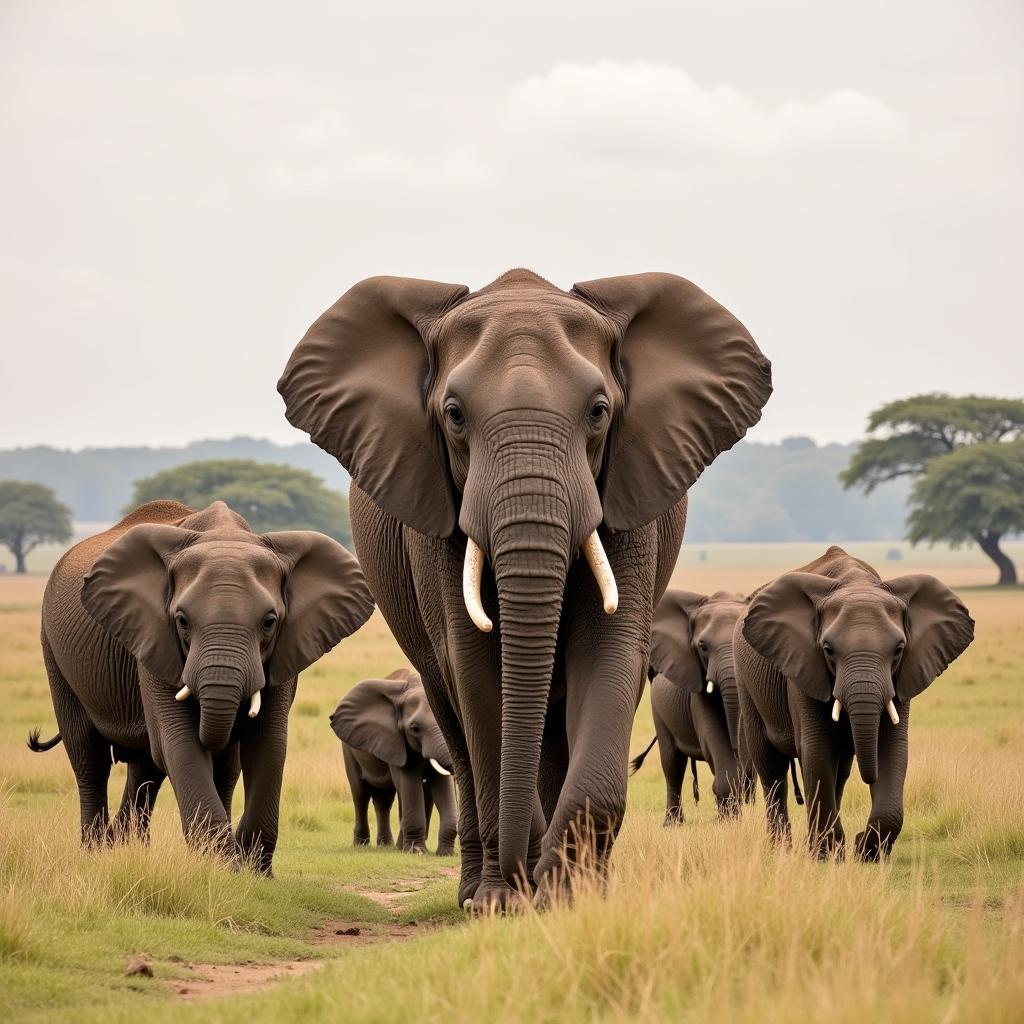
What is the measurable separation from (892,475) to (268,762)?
6229 centimetres

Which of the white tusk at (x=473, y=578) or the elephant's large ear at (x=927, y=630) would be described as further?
the elephant's large ear at (x=927, y=630)

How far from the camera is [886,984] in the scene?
504 cm

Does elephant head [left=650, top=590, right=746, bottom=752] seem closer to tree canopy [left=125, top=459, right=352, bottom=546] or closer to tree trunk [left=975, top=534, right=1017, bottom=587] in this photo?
tree trunk [left=975, top=534, right=1017, bottom=587]

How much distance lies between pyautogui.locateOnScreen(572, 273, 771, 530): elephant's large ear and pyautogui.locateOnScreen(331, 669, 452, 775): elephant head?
7144mm

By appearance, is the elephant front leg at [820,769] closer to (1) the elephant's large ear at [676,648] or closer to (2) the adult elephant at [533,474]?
(2) the adult elephant at [533,474]

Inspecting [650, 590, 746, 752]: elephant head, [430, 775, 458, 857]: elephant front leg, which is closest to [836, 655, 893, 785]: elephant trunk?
[650, 590, 746, 752]: elephant head

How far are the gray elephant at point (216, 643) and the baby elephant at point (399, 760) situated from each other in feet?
11.8

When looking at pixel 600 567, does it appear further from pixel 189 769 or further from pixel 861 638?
pixel 861 638

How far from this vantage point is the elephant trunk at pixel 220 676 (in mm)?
9156

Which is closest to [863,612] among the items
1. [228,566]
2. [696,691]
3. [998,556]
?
[228,566]

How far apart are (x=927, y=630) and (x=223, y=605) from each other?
466 centimetres

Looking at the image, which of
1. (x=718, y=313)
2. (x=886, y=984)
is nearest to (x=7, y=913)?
(x=886, y=984)

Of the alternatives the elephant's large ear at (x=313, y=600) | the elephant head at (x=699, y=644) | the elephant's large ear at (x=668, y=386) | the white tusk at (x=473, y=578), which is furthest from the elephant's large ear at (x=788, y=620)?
the white tusk at (x=473, y=578)

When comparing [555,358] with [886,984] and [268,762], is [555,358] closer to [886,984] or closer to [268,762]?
[886,984]
